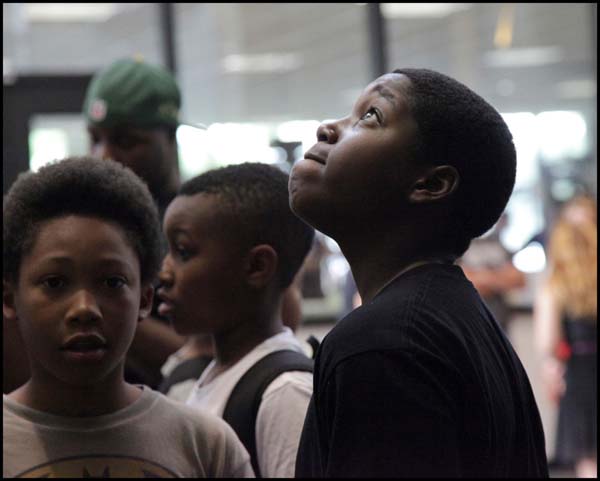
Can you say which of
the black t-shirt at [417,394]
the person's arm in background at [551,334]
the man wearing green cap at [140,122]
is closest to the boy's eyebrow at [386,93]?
the black t-shirt at [417,394]

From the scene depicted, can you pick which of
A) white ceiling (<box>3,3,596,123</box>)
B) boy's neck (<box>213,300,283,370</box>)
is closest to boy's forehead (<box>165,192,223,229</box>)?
boy's neck (<box>213,300,283,370</box>)

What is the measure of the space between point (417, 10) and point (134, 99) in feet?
12.9

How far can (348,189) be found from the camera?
1.49 meters

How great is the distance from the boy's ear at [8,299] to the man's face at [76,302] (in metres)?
0.04

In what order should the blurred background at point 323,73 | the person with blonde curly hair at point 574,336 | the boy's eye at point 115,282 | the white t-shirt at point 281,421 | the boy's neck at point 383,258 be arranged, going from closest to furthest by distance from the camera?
the boy's neck at point 383,258 < the boy's eye at point 115,282 < the white t-shirt at point 281,421 < the person with blonde curly hair at point 574,336 < the blurred background at point 323,73

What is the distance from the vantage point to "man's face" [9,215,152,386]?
5.52 ft

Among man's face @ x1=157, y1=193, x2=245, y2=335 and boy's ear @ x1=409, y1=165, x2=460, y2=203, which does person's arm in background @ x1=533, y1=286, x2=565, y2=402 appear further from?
boy's ear @ x1=409, y1=165, x2=460, y2=203

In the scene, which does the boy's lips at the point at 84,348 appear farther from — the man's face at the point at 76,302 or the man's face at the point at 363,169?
the man's face at the point at 363,169

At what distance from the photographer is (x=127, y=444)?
65.2 inches

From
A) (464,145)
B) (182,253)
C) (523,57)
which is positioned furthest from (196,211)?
(523,57)

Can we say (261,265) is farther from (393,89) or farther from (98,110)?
(98,110)

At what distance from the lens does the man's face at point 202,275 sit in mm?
2186

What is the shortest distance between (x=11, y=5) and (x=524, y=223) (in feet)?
10.7

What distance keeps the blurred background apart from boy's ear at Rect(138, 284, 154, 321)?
4.10m
